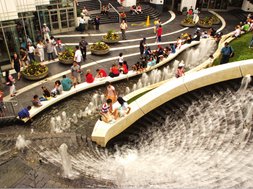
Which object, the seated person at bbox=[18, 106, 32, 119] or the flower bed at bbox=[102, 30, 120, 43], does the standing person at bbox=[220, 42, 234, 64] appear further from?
the seated person at bbox=[18, 106, 32, 119]

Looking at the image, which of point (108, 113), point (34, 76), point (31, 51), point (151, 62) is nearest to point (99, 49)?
point (151, 62)

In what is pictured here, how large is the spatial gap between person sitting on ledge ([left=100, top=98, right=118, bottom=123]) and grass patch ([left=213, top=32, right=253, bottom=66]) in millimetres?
7820

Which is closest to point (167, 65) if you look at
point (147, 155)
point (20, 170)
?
point (147, 155)

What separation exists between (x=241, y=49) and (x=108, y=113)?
412 inches

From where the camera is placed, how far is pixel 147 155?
35.9 feet

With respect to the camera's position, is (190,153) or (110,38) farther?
(110,38)

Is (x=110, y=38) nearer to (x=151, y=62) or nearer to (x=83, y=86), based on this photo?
(x=151, y=62)

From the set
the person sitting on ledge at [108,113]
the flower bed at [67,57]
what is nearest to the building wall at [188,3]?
the flower bed at [67,57]

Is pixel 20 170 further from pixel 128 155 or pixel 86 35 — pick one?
pixel 86 35

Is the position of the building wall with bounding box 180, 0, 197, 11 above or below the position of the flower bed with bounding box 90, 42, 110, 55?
above

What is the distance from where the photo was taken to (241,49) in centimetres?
1689

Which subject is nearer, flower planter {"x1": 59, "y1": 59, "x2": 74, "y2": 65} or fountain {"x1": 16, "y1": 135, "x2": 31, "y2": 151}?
fountain {"x1": 16, "y1": 135, "x2": 31, "y2": 151}

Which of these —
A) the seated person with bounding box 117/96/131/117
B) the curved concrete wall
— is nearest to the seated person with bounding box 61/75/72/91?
the seated person with bounding box 117/96/131/117

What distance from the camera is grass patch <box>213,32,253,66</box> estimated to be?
49.1 ft
